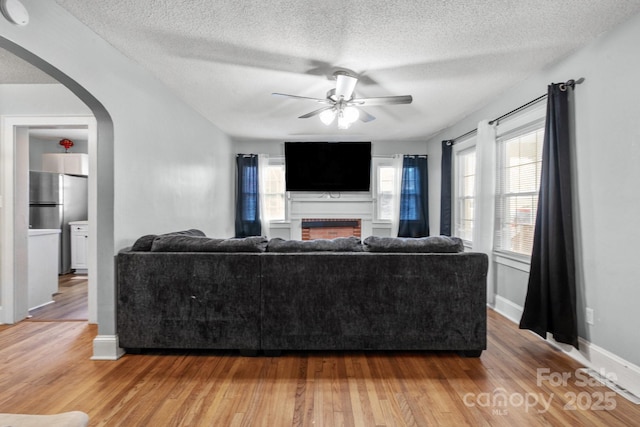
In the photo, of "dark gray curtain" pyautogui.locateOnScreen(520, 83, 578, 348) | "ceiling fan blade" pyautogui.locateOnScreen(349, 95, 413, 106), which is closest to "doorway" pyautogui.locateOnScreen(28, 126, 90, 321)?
"ceiling fan blade" pyautogui.locateOnScreen(349, 95, 413, 106)

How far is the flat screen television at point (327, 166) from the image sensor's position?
5.76 m

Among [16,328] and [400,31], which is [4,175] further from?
[400,31]

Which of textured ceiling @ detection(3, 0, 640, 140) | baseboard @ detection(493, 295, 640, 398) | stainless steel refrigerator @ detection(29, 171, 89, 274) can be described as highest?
textured ceiling @ detection(3, 0, 640, 140)

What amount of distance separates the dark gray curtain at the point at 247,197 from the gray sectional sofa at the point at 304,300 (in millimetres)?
3416

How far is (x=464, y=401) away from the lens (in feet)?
6.08

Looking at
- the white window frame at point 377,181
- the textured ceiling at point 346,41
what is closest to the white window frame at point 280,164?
the white window frame at point 377,181

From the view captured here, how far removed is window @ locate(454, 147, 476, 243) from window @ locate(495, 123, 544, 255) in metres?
0.83

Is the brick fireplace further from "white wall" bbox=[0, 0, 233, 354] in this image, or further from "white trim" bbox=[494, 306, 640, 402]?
"white trim" bbox=[494, 306, 640, 402]

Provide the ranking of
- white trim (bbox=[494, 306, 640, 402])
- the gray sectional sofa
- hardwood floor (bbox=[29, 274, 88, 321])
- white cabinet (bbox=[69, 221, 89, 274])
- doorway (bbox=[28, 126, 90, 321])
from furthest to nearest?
white cabinet (bbox=[69, 221, 89, 274]) < doorway (bbox=[28, 126, 90, 321]) < hardwood floor (bbox=[29, 274, 88, 321]) < the gray sectional sofa < white trim (bbox=[494, 306, 640, 402])

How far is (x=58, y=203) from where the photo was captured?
540 cm

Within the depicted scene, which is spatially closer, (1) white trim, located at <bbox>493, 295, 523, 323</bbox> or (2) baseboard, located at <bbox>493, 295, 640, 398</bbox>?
(2) baseboard, located at <bbox>493, 295, 640, 398</bbox>

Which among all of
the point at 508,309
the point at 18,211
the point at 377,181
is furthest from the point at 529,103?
the point at 18,211

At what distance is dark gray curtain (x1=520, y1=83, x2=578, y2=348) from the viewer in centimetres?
240

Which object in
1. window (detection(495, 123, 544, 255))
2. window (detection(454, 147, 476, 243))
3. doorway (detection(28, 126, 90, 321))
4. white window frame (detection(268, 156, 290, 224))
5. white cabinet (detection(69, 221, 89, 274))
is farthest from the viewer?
white window frame (detection(268, 156, 290, 224))
